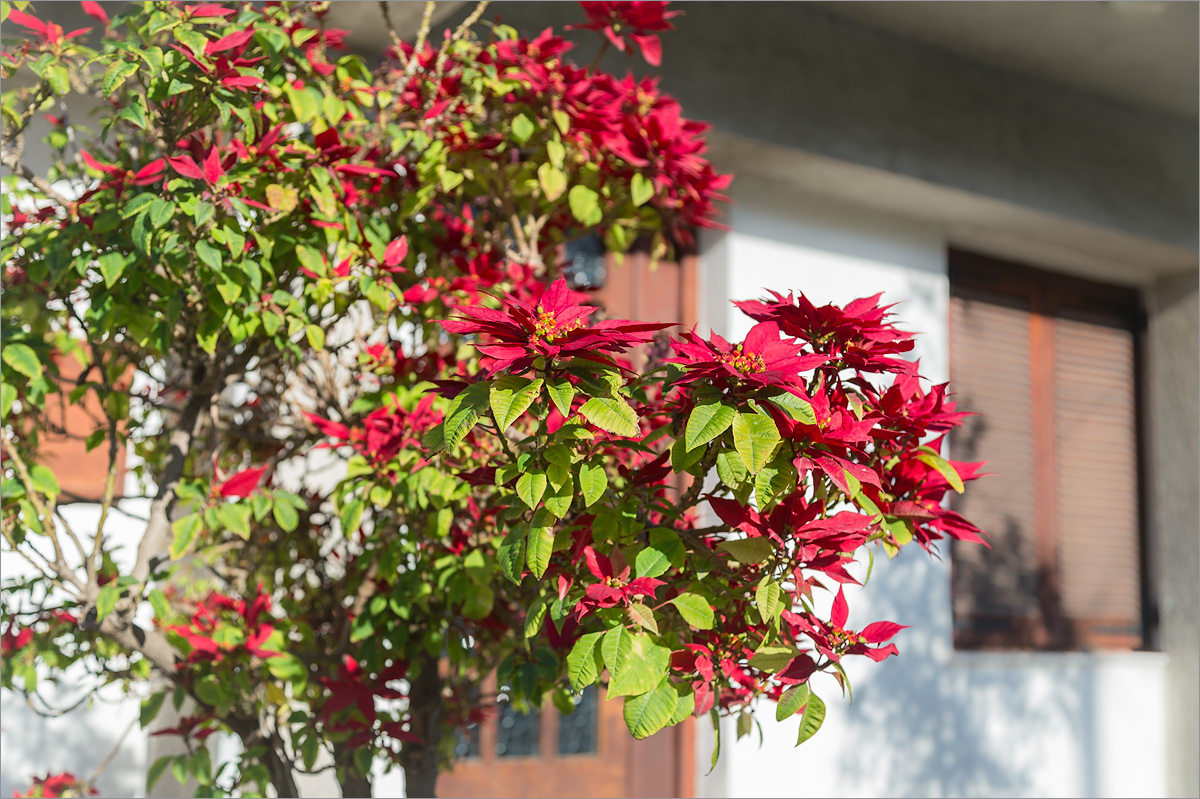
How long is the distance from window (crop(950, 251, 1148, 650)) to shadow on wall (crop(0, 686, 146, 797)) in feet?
9.08

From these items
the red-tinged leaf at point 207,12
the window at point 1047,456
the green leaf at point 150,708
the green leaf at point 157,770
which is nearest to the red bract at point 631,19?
the red-tinged leaf at point 207,12

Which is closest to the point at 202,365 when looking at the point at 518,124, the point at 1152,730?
the point at 518,124

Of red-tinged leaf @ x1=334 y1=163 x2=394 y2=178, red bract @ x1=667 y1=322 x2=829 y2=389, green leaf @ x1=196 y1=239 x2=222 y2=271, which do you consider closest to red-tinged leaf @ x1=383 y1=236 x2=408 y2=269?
red-tinged leaf @ x1=334 y1=163 x2=394 y2=178

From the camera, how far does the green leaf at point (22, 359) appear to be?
5.37 ft

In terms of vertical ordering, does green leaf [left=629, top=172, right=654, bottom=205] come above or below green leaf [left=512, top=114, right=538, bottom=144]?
below

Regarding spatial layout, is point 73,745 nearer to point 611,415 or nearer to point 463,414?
point 463,414

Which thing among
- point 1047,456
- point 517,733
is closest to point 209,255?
point 517,733

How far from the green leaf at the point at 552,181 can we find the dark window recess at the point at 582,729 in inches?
69.0

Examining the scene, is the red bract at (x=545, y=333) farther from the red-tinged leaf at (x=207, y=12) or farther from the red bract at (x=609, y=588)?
the red-tinged leaf at (x=207, y=12)

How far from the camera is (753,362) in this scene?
1.14 metres

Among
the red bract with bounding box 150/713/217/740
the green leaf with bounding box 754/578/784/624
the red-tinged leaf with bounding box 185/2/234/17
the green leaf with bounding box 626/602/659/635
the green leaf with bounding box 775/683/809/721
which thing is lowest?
the red bract with bounding box 150/713/217/740

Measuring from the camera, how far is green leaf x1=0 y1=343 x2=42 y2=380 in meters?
1.64

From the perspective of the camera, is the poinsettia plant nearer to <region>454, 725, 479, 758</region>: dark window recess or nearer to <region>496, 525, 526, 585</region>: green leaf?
<region>496, 525, 526, 585</region>: green leaf

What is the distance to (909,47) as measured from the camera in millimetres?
3434
